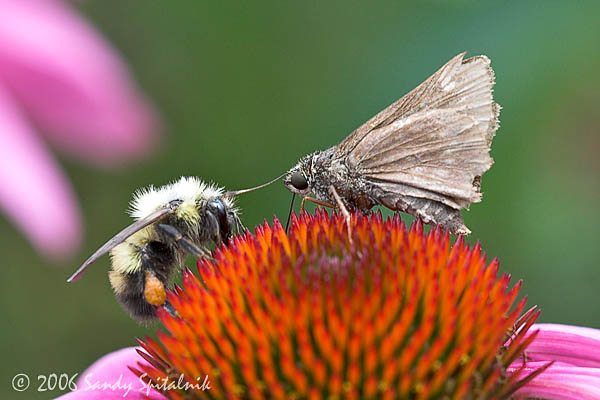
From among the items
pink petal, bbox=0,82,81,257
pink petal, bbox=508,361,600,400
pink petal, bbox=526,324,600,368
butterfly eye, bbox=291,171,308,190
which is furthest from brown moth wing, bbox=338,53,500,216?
pink petal, bbox=0,82,81,257

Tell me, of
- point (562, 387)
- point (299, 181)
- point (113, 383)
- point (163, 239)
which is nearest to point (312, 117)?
point (299, 181)

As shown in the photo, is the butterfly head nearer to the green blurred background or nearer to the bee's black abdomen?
the bee's black abdomen

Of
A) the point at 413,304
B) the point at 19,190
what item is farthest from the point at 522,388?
the point at 19,190

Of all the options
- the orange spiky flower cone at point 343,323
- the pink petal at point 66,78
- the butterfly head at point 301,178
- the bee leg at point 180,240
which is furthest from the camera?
the butterfly head at point 301,178

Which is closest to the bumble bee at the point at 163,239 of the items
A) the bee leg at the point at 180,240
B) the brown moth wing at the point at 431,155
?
the bee leg at the point at 180,240

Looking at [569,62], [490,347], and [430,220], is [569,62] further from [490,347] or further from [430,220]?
[490,347]

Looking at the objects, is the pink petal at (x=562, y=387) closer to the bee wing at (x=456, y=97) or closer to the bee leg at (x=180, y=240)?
the bee wing at (x=456, y=97)
